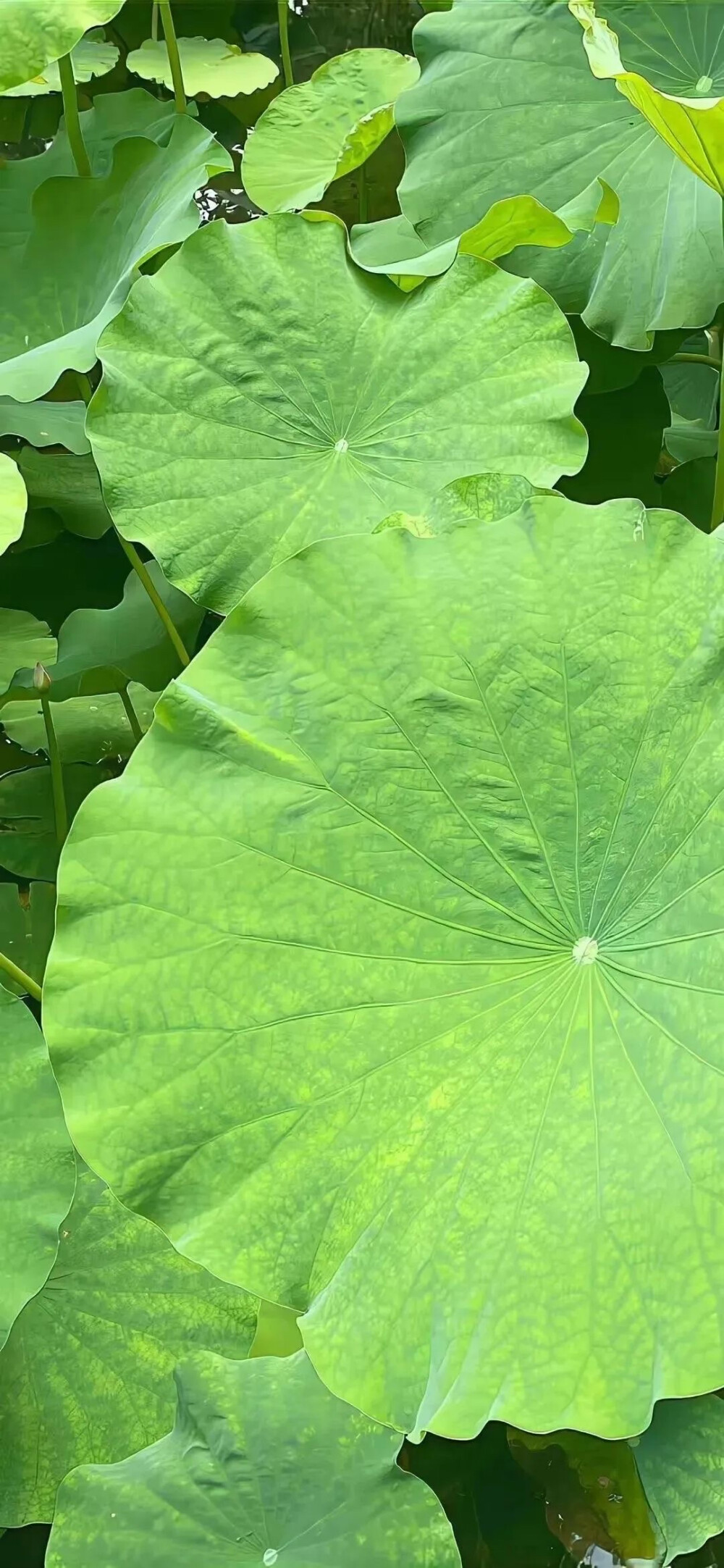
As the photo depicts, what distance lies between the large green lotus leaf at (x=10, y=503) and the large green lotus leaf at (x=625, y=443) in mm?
745

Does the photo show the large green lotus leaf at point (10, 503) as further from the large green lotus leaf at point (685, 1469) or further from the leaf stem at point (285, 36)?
the leaf stem at point (285, 36)

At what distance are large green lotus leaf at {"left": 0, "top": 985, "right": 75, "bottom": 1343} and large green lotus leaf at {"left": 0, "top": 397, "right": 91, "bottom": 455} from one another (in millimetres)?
651

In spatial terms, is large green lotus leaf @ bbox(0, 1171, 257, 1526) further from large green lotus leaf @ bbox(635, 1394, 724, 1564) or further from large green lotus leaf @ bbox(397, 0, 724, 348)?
large green lotus leaf @ bbox(397, 0, 724, 348)

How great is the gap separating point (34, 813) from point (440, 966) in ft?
2.63

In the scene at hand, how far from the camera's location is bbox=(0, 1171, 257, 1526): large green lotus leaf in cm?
93

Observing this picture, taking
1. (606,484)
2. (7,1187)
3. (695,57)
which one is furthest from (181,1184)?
(695,57)

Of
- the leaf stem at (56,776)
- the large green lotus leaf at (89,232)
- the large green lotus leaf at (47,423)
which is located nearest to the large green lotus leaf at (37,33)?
the large green lotus leaf at (89,232)

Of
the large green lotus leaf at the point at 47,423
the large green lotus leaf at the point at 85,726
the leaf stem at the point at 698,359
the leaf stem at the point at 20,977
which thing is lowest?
the large green lotus leaf at the point at 85,726

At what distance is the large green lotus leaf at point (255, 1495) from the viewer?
75cm

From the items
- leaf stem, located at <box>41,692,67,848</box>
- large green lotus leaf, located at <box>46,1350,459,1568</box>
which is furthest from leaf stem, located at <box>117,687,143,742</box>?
large green lotus leaf, located at <box>46,1350,459,1568</box>

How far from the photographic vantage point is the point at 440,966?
0.74m

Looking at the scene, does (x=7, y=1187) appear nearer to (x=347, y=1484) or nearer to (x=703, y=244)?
(x=347, y=1484)

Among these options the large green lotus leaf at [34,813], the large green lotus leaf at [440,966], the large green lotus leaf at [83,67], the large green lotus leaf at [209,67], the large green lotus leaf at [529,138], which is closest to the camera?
the large green lotus leaf at [440,966]

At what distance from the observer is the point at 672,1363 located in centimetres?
64
